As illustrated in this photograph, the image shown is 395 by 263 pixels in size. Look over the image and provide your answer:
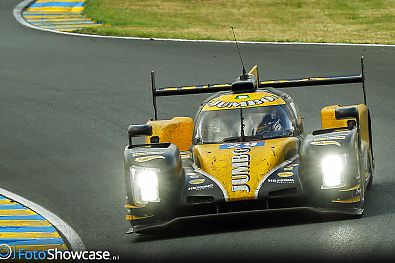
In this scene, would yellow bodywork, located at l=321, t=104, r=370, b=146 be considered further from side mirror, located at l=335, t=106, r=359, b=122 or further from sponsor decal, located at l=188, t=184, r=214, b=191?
sponsor decal, located at l=188, t=184, r=214, b=191

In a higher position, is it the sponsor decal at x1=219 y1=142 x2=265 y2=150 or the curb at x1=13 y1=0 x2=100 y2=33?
the curb at x1=13 y1=0 x2=100 y2=33

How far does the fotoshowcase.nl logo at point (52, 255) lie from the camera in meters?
10.4

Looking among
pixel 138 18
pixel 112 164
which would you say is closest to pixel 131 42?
pixel 138 18

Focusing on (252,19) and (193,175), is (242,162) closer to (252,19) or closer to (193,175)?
(193,175)

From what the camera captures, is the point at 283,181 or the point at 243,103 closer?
the point at 283,181

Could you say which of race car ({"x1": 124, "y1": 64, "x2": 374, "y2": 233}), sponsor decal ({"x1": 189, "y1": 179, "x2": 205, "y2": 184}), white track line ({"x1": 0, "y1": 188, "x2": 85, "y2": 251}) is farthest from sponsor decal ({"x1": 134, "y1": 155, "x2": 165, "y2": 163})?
white track line ({"x1": 0, "y1": 188, "x2": 85, "y2": 251})

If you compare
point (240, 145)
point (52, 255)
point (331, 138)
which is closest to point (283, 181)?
point (331, 138)

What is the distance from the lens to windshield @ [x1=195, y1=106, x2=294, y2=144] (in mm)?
12500

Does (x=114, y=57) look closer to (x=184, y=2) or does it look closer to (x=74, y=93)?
(x=74, y=93)

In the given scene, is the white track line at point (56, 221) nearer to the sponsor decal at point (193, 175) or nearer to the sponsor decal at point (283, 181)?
the sponsor decal at point (193, 175)

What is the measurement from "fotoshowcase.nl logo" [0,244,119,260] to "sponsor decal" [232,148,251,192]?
1.46 metres

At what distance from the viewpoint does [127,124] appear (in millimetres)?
18641

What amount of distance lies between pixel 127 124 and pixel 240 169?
7524 mm

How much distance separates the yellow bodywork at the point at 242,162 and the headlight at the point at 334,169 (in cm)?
56
